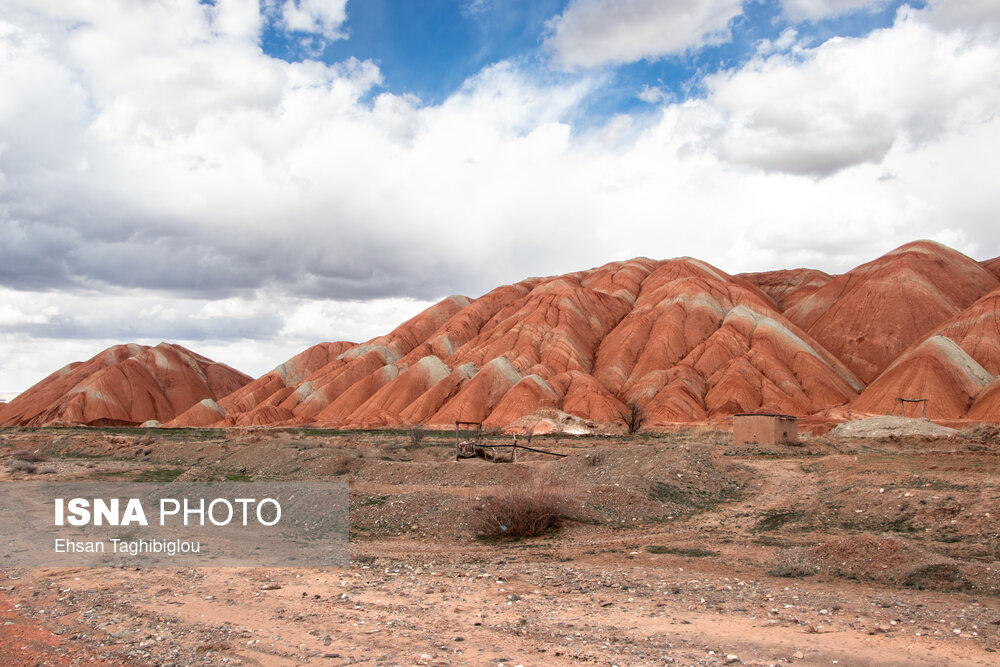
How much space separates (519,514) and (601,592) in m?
5.06

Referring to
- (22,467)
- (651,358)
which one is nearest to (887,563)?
(22,467)

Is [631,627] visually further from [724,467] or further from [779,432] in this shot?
[779,432]

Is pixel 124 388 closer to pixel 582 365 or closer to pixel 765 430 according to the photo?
Answer: pixel 582 365

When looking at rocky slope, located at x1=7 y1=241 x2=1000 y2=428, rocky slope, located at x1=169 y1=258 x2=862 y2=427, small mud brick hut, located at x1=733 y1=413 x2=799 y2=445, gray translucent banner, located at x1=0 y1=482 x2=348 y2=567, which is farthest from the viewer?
rocky slope, located at x1=169 y1=258 x2=862 y2=427

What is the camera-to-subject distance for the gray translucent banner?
13.7 m

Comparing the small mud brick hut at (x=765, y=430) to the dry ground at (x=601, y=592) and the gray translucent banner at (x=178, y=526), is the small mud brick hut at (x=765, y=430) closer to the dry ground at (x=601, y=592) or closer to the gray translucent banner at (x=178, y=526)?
the dry ground at (x=601, y=592)

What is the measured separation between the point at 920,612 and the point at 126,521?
1703 centimetres

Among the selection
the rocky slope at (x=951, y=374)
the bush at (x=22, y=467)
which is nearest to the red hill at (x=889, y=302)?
the rocky slope at (x=951, y=374)

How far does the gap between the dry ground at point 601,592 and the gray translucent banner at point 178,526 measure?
752mm

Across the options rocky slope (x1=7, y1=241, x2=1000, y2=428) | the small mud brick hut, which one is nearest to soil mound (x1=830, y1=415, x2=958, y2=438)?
the small mud brick hut

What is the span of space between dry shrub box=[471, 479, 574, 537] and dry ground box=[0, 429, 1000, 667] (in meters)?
0.31

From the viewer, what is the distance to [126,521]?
18.2 metres

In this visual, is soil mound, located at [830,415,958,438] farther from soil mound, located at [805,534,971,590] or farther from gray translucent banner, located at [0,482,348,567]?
gray translucent banner, located at [0,482,348,567]

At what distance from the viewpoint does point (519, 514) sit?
15602mm
